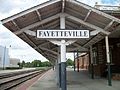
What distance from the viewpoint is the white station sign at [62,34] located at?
9484 millimetres

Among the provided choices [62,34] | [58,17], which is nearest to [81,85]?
[58,17]

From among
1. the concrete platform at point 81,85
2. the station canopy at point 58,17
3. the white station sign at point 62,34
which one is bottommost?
the concrete platform at point 81,85

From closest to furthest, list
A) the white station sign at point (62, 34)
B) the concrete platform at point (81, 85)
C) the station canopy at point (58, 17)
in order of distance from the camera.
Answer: the white station sign at point (62, 34), the station canopy at point (58, 17), the concrete platform at point (81, 85)

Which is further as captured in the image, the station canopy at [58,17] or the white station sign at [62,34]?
the station canopy at [58,17]

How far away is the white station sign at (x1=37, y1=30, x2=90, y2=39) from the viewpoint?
31.1ft

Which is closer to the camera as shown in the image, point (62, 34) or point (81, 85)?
point (62, 34)

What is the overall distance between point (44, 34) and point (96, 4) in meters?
14.5

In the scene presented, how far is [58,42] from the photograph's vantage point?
10055 mm

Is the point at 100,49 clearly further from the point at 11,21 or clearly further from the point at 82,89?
the point at 11,21

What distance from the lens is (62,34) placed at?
9.55 meters

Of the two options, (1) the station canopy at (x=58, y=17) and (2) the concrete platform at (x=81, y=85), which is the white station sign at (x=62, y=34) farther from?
Answer: (2) the concrete platform at (x=81, y=85)

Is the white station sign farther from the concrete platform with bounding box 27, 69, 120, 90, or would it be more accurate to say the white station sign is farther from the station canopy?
the concrete platform with bounding box 27, 69, 120, 90

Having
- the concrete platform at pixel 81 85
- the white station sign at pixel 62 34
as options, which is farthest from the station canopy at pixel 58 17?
the concrete platform at pixel 81 85

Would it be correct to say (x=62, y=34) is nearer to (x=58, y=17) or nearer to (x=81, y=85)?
(x=58, y=17)
